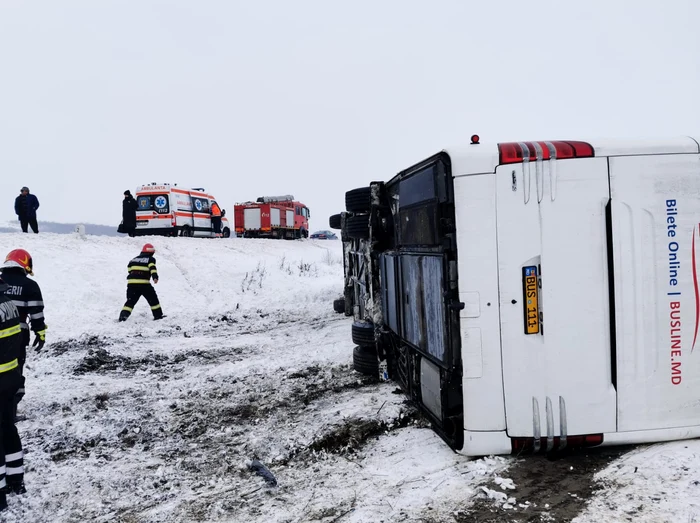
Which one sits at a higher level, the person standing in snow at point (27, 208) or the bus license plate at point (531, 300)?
the person standing in snow at point (27, 208)

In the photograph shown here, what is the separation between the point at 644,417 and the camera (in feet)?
11.1

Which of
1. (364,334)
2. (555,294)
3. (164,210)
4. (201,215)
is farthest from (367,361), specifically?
(201,215)

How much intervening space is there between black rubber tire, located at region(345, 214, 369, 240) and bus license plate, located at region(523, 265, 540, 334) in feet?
8.42

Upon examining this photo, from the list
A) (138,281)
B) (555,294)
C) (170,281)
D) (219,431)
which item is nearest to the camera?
(555,294)

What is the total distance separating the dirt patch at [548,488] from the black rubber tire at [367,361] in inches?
105

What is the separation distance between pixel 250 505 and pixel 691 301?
10.8ft

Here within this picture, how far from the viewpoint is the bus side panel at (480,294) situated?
11.2ft

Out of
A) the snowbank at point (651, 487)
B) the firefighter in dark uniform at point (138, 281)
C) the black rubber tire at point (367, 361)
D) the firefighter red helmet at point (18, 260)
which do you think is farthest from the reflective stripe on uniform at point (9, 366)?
the firefighter in dark uniform at point (138, 281)

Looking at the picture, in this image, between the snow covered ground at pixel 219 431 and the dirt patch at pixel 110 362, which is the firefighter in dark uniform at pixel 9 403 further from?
the dirt patch at pixel 110 362

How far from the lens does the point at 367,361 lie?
19.8 ft

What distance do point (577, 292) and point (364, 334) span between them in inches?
115

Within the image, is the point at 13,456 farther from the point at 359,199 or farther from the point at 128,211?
the point at 128,211

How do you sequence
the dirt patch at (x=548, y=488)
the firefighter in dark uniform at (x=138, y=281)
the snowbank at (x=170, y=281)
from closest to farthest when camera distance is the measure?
the dirt patch at (x=548, y=488), the firefighter in dark uniform at (x=138, y=281), the snowbank at (x=170, y=281)

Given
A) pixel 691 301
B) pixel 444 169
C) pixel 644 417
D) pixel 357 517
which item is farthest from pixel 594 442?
pixel 444 169
